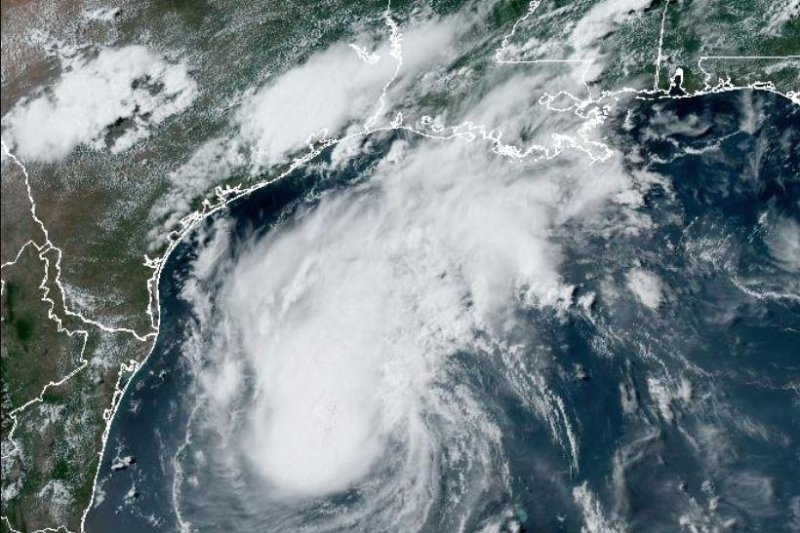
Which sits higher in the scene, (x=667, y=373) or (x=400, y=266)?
(x=400, y=266)

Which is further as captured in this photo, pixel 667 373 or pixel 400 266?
pixel 400 266

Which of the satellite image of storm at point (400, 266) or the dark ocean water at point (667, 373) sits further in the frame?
the satellite image of storm at point (400, 266)

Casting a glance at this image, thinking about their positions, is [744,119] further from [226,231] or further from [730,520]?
[226,231]

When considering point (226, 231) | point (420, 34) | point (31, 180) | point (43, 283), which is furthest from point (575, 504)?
point (31, 180)

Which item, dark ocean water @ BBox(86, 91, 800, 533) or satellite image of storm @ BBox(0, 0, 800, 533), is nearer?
dark ocean water @ BBox(86, 91, 800, 533)
